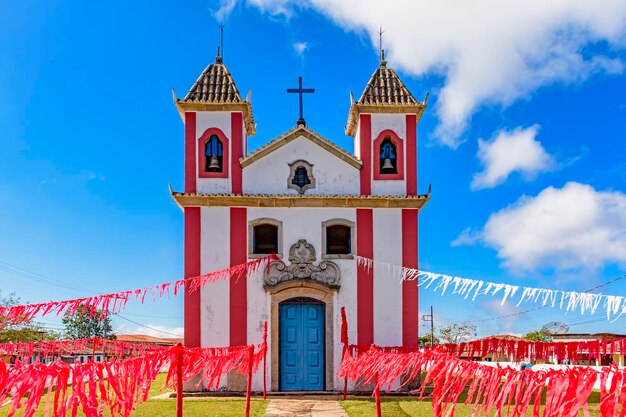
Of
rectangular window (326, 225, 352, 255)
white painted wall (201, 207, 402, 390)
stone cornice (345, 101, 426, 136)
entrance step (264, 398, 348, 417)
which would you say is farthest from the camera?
stone cornice (345, 101, 426, 136)

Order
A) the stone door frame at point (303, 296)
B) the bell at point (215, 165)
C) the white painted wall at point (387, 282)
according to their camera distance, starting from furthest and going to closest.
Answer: the bell at point (215, 165)
the white painted wall at point (387, 282)
the stone door frame at point (303, 296)

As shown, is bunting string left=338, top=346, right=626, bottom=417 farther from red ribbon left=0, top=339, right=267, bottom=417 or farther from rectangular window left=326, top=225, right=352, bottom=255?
rectangular window left=326, top=225, right=352, bottom=255

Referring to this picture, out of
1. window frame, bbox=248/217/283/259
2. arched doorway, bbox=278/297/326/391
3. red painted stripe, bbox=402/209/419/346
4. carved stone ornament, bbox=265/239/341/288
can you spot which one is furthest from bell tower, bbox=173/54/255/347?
red painted stripe, bbox=402/209/419/346

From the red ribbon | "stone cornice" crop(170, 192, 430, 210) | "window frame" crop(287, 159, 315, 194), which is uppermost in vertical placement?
"window frame" crop(287, 159, 315, 194)

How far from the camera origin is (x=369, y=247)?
1518 cm

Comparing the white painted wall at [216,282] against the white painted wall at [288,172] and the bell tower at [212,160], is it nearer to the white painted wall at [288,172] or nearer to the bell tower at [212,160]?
the bell tower at [212,160]

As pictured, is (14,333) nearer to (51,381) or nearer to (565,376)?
(51,381)

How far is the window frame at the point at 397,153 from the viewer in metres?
15.6

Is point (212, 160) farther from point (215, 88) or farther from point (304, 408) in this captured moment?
point (304, 408)

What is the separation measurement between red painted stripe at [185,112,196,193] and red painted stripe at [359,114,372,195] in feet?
14.8

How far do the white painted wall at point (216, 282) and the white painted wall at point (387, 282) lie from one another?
385 cm

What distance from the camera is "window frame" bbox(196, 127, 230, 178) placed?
50.8 ft

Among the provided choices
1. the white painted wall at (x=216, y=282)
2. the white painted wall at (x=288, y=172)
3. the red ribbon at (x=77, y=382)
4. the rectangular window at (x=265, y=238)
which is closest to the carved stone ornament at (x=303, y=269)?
the rectangular window at (x=265, y=238)

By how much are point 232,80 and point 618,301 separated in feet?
41.6
